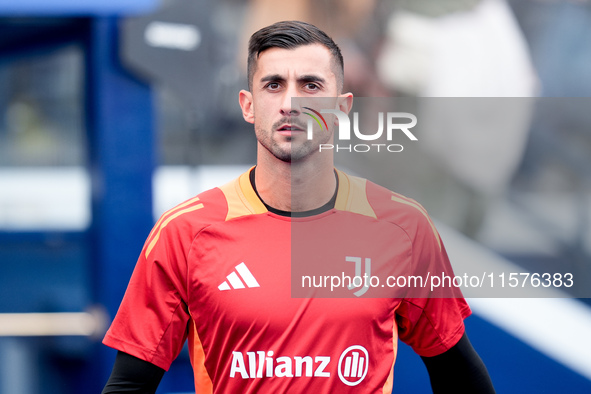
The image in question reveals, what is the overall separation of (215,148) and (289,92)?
3.38ft

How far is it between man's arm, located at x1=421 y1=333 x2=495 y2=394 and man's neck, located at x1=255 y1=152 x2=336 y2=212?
1.52ft

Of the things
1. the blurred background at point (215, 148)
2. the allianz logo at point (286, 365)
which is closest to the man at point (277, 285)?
the allianz logo at point (286, 365)

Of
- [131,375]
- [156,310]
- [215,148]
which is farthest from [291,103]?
[215,148]

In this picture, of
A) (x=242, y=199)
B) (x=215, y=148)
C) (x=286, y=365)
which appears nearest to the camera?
(x=286, y=365)

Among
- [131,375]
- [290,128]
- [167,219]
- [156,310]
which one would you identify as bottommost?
[131,375]

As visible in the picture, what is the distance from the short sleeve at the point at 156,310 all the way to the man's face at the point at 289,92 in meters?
0.31

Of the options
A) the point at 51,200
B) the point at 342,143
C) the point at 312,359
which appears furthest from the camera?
the point at 51,200

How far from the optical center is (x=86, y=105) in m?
2.30

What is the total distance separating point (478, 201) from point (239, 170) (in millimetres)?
912

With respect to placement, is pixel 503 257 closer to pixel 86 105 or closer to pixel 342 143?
pixel 342 143

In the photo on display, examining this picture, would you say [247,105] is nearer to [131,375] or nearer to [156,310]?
[156,310]

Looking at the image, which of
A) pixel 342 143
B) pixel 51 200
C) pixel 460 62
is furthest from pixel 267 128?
pixel 51 200

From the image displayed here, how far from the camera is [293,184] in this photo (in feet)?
4.57

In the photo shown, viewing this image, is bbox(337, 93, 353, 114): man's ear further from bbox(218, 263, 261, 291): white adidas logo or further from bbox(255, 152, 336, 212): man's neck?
bbox(218, 263, 261, 291): white adidas logo
